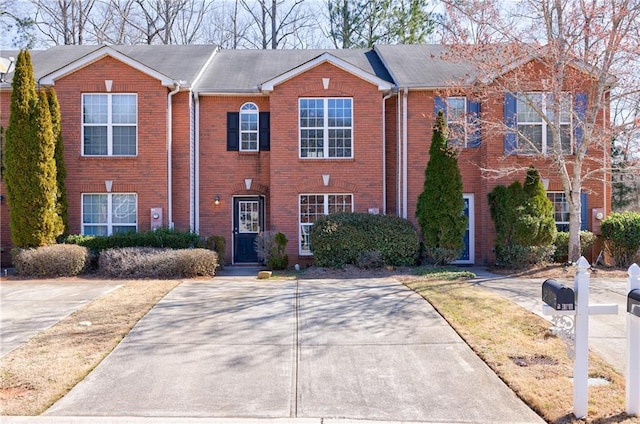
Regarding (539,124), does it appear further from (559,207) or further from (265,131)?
(265,131)

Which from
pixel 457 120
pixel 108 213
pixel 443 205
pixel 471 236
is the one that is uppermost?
pixel 457 120

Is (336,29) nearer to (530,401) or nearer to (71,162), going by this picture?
(71,162)

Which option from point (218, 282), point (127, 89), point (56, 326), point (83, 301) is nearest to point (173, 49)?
point (127, 89)

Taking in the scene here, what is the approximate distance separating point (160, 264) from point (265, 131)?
5.69 metres

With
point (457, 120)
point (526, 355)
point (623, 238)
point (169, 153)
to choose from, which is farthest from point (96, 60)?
point (623, 238)

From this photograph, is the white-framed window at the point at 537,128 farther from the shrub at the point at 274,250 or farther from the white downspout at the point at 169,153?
the white downspout at the point at 169,153

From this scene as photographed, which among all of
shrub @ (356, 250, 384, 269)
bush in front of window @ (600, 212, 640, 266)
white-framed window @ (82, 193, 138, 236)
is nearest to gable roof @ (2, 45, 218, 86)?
white-framed window @ (82, 193, 138, 236)

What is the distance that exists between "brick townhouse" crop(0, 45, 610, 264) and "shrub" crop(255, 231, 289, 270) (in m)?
1.18

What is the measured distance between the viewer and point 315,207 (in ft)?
54.3

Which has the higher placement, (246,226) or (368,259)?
(246,226)

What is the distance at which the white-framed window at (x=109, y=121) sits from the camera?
16.0 meters

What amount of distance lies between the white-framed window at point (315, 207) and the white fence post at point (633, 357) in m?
12.1

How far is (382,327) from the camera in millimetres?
7797

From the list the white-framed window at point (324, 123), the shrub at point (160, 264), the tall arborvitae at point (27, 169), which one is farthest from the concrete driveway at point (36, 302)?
the white-framed window at point (324, 123)
